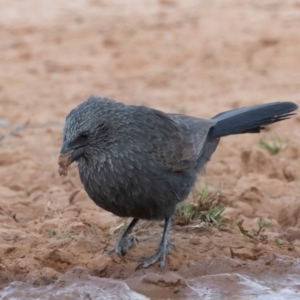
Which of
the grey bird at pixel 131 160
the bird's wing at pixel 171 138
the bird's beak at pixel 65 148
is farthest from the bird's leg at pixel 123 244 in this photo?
the bird's beak at pixel 65 148

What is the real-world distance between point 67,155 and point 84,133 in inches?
7.5

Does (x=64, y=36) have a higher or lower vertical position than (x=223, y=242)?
higher

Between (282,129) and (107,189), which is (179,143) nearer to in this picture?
(107,189)

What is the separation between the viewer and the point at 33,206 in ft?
23.8

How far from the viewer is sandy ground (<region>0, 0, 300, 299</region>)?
5.81 metres

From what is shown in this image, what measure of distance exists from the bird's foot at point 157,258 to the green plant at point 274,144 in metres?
2.80

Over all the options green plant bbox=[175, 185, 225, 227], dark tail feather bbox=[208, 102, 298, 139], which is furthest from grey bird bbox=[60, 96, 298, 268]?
dark tail feather bbox=[208, 102, 298, 139]

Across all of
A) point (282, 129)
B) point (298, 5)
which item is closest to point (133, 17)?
point (298, 5)

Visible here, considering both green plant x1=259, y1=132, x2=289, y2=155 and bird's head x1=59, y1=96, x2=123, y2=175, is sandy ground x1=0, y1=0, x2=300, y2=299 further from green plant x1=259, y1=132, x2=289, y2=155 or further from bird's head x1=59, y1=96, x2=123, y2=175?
bird's head x1=59, y1=96, x2=123, y2=175

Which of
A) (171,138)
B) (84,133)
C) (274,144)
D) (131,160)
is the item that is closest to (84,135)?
(84,133)

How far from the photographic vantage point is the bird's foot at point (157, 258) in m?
5.71

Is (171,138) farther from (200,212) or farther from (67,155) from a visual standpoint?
(67,155)

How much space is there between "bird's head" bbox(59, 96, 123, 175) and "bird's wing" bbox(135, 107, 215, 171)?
285 millimetres

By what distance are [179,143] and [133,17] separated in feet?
26.7
